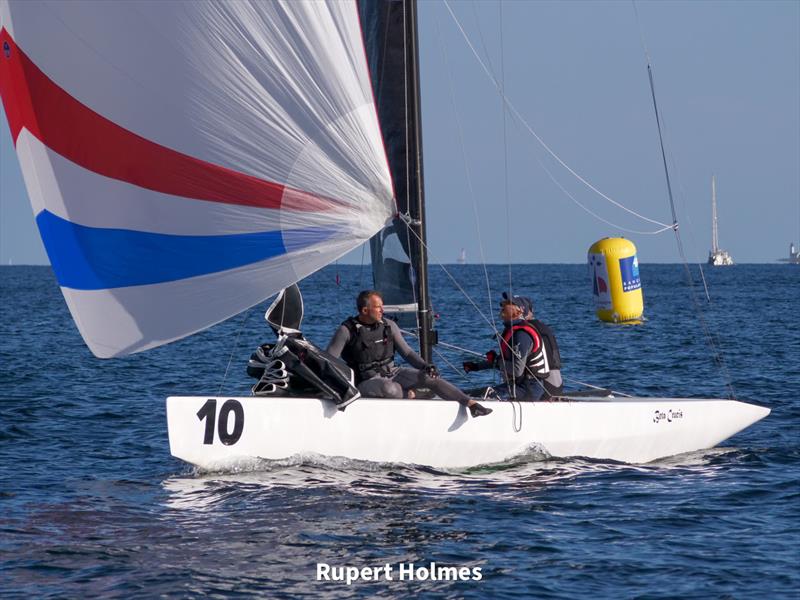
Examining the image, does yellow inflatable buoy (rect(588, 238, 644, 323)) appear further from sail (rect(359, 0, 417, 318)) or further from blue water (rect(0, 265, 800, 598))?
sail (rect(359, 0, 417, 318))

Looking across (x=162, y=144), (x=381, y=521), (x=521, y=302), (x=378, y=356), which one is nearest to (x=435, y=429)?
(x=378, y=356)

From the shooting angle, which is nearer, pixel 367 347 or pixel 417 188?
pixel 367 347

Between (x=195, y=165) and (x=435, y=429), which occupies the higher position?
(x=195, y=165)

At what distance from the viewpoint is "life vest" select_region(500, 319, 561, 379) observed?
35.3 feet

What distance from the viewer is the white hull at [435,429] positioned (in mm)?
9195

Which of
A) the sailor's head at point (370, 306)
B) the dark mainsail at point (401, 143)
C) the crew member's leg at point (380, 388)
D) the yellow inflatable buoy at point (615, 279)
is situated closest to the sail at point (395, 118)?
the dark mainsail at point (401, 143)

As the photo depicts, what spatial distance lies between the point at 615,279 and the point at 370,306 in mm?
21921

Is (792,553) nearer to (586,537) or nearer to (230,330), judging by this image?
(586,537)

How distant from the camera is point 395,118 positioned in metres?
11.0

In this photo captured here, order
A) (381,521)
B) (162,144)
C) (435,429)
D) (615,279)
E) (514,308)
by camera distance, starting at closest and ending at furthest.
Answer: (381,521)
(162,144)
(435,429)
(514,308)
(615,279)

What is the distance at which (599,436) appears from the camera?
1069 centimetres

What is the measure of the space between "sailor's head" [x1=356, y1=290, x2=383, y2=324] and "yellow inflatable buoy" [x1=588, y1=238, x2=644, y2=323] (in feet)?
69.6

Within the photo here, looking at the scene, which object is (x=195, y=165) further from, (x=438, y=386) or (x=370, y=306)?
(x=438, y=386)

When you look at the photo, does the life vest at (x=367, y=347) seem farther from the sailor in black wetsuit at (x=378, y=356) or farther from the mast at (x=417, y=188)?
the mast at (x=417, y=188)
